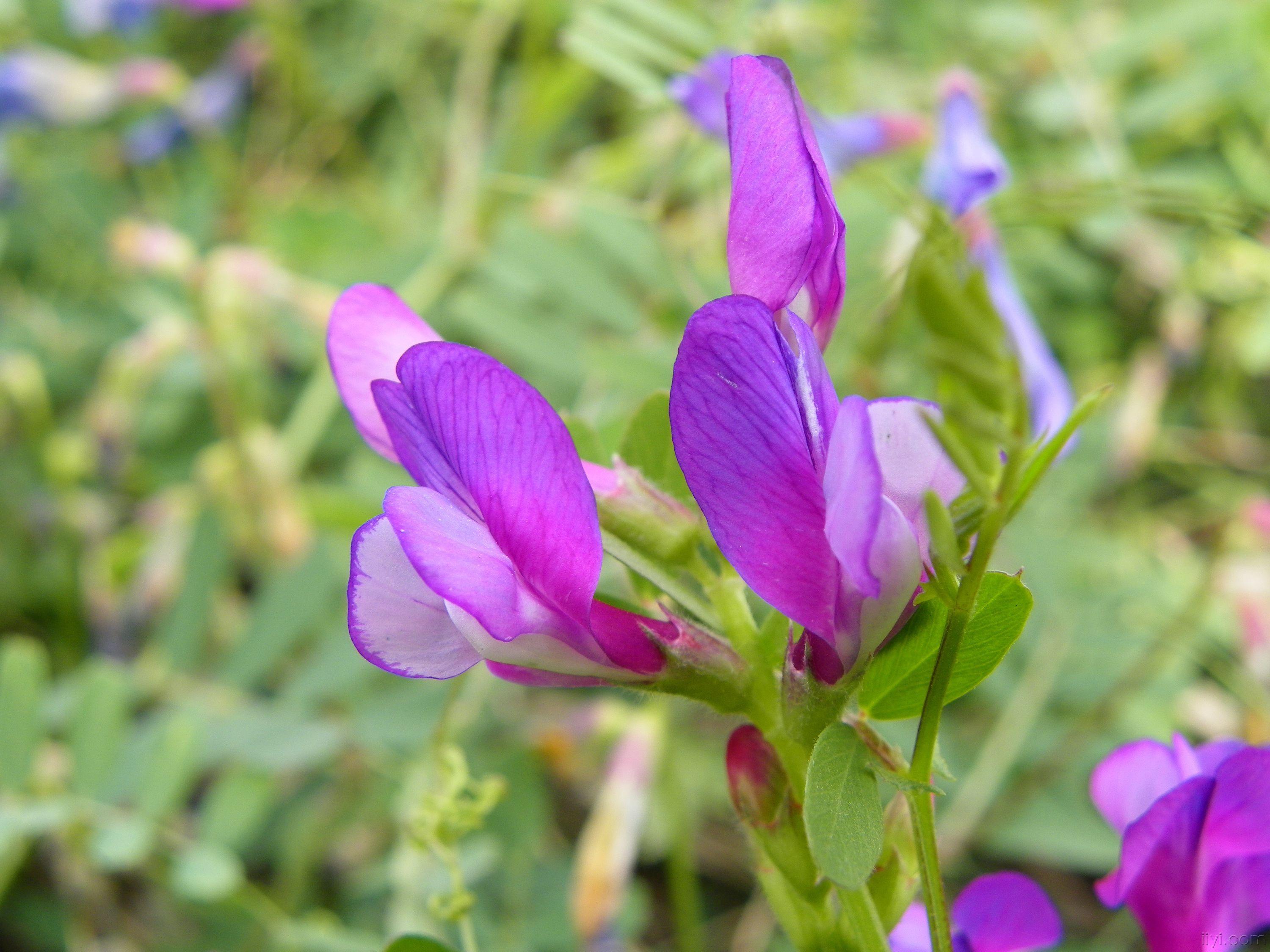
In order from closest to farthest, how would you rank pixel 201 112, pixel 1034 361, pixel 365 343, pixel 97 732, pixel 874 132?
pixel 365 343 < pixel 1034 361 < pixel 97 732 < pixel 874 132 < pixel 201 112

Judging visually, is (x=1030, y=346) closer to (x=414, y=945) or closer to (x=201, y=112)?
(x=414, y=945)

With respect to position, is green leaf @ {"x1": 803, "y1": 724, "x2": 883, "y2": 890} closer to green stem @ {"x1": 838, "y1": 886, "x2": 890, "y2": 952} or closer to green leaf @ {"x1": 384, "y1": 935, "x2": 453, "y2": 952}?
green stem @ {"x1": 838, "y1": 886, "x2": 890, "y2": 952}

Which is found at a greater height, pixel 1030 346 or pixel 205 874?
pixel 1030 346

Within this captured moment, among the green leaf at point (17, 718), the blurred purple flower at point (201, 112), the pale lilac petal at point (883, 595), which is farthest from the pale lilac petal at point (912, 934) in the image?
the blurred purple flower at point (201, 112)

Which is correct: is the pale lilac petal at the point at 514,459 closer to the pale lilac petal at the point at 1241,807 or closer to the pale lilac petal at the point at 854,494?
the pale lilac petal at the point at 854,494

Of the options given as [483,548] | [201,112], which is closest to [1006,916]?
[483,548]

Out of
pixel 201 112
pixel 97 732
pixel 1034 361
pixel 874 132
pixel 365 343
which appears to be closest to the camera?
pixel 365 343
